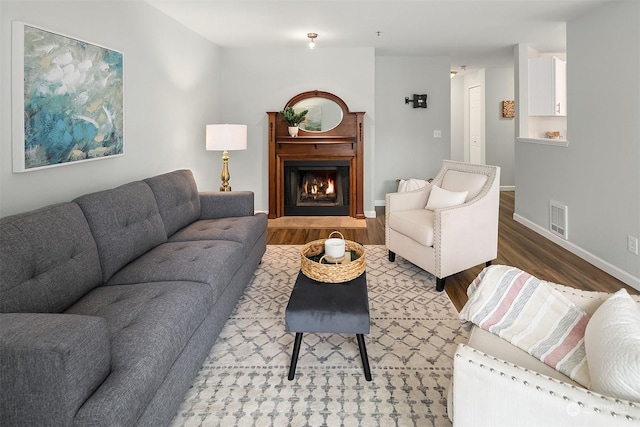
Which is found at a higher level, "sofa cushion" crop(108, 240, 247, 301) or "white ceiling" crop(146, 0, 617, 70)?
"white ceiling" crop(146, 0, 617, 70)

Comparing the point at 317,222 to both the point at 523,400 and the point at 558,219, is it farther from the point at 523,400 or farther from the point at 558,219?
the point at 523,400

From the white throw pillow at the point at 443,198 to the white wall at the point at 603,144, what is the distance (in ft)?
4.09

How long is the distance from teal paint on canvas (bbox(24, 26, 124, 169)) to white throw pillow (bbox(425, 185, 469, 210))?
103 inches

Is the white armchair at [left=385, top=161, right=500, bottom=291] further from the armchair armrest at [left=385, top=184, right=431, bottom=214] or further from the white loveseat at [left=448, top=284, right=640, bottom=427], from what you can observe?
the white loveseat at [left=448, top=284, right=640, bottom=427]

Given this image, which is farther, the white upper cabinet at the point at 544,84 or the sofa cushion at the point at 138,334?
the white upper cabinet at the point at 544,84

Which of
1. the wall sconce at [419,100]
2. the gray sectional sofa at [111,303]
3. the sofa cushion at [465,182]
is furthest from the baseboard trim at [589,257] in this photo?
the gray sectional sofa at [111,303]

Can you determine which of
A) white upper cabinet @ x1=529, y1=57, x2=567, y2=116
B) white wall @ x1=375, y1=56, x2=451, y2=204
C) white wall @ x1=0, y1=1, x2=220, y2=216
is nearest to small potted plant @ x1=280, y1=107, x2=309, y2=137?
white wall @ x1=0, y1=1, x2=220, y2=216

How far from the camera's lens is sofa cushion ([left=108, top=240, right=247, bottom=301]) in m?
2.20

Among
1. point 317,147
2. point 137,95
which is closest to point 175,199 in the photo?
point 137,95

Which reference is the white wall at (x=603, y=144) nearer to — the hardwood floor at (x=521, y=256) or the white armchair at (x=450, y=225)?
the hardwood floor at (x=521, y=256)

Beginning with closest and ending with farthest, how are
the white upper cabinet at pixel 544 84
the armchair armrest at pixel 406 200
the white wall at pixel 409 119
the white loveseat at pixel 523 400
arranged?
the white loveseat at pixel 523 400
the armchair armrest at pixel 406 200
the white upper cabinet at pixel 544 84
the white wall at pixel 409 119

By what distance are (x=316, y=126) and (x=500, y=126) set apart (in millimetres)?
4251

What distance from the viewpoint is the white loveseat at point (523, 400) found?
0.92m

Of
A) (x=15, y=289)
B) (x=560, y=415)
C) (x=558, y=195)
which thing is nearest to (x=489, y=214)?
(x=558, y=195)
